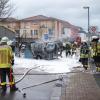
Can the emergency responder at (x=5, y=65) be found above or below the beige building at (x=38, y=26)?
below

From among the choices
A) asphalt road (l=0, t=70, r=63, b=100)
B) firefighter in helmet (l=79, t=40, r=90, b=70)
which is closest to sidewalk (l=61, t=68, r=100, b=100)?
asphalt road (l=0, t=70, r=63, b=100)

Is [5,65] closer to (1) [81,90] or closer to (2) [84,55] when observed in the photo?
(1) [81,90]

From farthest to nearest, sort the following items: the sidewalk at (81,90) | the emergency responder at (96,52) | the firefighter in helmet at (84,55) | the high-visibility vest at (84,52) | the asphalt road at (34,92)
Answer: the high-visibility vest at (84,52)
the firefighter in helmet at (84,55)
the emergency responder at (96,52)
the asphalt road at (34,92)
the sidewalk at (81,90)

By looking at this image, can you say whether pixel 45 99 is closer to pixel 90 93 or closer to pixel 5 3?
pixel 90 93

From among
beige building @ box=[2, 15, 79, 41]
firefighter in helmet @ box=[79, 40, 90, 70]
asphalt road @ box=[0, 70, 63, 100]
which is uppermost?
beige building @ box=[2, 15, 79, 41]

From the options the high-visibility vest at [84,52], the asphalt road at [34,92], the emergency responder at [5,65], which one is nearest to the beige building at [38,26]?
the high-visibility vest at [84,52]

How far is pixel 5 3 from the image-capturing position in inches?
1478

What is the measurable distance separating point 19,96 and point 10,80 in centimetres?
127

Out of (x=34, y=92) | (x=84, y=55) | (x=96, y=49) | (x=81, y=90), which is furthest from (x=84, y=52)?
(x=34, y=92)

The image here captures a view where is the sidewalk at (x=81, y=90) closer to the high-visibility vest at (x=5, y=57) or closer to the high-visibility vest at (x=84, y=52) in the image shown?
the high-visibility vest at (x=5, y=57)

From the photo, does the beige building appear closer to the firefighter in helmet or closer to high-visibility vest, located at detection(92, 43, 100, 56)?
the firefighter in helmet

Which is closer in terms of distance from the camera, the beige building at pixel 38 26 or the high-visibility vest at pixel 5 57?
the high-visibility vest at pixel 5 57

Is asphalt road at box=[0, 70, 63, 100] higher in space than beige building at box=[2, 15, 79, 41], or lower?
lower

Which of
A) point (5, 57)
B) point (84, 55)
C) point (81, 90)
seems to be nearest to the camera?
point (81, 90)
